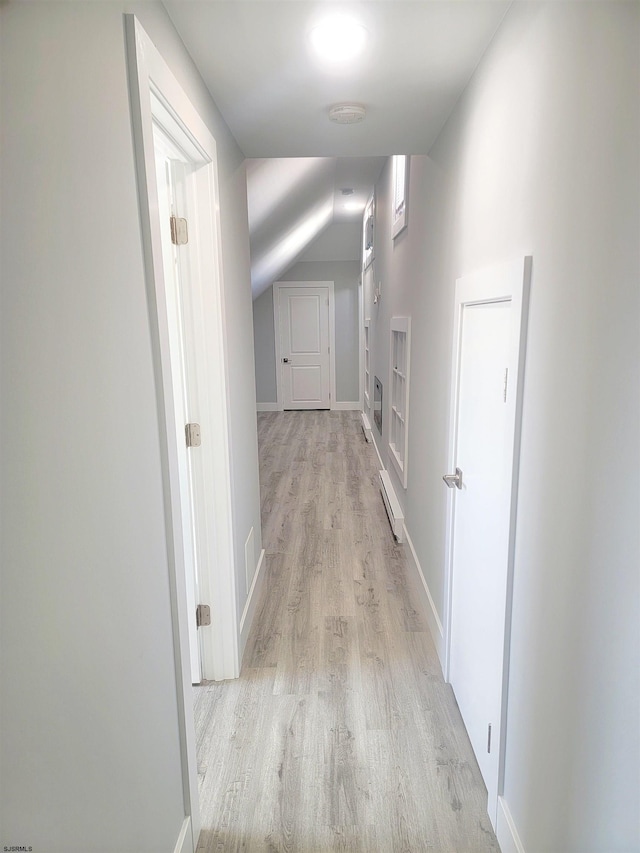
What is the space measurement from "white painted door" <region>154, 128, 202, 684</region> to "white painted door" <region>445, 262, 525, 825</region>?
3.13ft

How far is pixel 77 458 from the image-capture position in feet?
2.67

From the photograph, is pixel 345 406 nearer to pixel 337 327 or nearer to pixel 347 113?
pixel 337 327

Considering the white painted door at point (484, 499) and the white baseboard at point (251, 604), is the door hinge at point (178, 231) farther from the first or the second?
the white baseboard at point (251, 604)

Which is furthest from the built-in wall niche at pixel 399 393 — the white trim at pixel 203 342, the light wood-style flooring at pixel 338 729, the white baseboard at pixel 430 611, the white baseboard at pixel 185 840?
the white baseboard at pixel 185 840

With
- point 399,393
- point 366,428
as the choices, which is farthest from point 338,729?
point 366,428

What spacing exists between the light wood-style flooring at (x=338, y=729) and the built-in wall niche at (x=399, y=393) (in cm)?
70

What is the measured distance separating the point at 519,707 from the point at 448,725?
69 centimetres

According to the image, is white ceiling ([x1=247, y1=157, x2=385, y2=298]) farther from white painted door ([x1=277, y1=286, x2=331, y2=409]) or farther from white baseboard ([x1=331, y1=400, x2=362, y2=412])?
white baseboard ([x1=331, y1=400, x2=362, y2=412])

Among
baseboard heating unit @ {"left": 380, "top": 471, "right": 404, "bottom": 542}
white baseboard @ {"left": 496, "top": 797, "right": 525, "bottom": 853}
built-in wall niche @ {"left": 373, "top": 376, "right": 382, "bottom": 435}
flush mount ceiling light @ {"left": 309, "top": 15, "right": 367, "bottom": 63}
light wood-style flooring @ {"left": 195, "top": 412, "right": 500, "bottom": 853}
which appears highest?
flush mount ceiling light @ {"left": 309, "top": 15, "right": 367, "bottom": 63}

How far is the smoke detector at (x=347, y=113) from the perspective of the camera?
1.84m

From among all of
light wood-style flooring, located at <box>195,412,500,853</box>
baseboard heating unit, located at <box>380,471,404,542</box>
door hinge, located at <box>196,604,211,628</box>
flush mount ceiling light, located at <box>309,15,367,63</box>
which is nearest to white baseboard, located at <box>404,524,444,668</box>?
light wood-style flooring, located at <box>195,412,500,853</box>

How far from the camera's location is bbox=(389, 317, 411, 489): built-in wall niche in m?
3.26

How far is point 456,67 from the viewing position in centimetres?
160

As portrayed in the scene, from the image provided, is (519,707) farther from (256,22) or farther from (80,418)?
(256,22)
